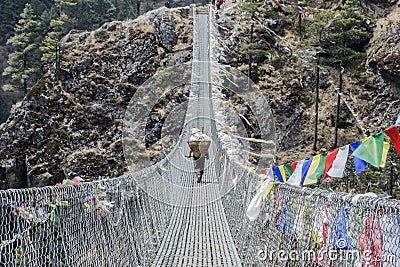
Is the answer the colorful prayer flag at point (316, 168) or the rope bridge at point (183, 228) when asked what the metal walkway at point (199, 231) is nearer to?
the rope bridge at point (183, 228)

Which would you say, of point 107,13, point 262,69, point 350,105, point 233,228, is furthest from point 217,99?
point 107,13

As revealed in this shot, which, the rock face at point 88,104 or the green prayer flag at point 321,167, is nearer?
the green prayer flag at point 321,167

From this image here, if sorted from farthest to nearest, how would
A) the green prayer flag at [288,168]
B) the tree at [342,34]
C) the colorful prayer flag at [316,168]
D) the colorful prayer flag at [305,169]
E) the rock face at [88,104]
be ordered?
the rock face at [88,104] → the tree at [342,34] → the green prayer flag at [288,168] → the colorful prayer flag at [305,169] → the colorful prayer flag at [316,168]

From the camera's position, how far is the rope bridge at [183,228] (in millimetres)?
2486

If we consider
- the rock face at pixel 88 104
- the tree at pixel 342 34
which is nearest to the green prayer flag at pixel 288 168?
the tree at pixel 342 34

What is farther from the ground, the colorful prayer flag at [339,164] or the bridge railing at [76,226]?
the colorful prayer flag at [339,164]

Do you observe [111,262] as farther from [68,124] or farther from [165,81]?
[165,81]

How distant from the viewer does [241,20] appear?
81.6 ft

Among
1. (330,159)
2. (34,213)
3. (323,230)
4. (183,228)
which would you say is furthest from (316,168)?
(183,228)

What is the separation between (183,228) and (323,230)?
4712 millimetres

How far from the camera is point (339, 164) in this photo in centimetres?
380

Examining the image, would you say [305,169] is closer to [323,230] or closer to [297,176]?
[297,176]

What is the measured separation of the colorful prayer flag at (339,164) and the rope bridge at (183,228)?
517 millimetres

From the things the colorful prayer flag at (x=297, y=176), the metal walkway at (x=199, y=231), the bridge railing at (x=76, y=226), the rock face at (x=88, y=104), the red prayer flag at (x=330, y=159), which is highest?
the rock face at (x=88, y=104)
